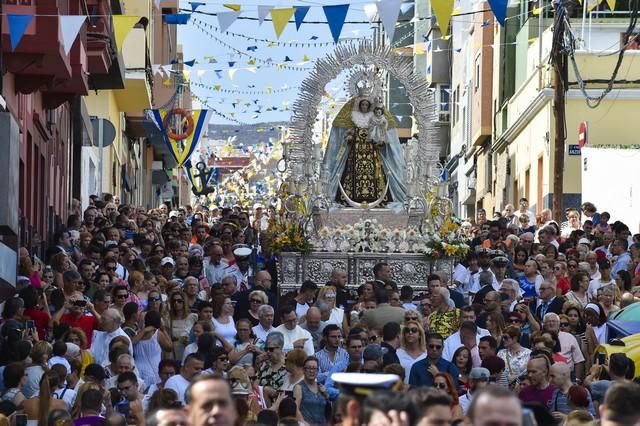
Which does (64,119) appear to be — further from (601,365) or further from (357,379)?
(357,379)

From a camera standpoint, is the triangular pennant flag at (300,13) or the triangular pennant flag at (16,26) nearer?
the triangular pennant flag at (16,26)

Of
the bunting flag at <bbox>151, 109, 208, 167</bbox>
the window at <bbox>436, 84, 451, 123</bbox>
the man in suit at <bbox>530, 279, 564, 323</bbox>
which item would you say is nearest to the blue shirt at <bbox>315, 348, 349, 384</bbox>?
the man in suit at <bbox>530, 279, 564, 323</bbox>

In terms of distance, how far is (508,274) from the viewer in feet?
72.2

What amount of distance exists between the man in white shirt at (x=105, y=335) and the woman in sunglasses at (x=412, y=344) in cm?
247

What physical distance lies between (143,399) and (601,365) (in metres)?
3.93

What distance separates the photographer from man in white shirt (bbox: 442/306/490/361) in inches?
651

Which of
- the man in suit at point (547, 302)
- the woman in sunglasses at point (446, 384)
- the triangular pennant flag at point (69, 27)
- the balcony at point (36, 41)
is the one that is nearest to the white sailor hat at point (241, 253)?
the balcony at point (36, 41)

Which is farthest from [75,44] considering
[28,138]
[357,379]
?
[357,379]

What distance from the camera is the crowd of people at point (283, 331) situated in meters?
13.9

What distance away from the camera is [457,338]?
1681 cm

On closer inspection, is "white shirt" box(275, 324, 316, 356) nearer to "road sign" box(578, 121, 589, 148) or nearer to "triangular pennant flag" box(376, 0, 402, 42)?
"triangular pennant flag" box(376, 0, 402, 42)

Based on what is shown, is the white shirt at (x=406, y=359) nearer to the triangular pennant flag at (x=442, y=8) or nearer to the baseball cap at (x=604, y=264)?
the baseball cap at (x=604, y=264)

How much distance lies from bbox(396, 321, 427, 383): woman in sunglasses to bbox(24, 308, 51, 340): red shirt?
3.49 metres

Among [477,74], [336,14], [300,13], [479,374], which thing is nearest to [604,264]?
[336,14]
